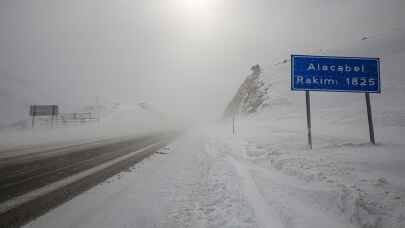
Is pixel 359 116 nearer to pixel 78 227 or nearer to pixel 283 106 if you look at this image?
pixel 283 106

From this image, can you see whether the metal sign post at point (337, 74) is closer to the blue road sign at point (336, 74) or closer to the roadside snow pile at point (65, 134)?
the blue road sign at point (336, 74)

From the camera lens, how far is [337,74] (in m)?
9.97

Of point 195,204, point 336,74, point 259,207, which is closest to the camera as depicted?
point 259,207

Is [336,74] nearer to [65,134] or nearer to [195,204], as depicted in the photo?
[195,204]

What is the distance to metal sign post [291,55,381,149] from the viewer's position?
32.1 feet

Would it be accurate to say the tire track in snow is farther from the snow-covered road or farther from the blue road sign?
the blue road sign

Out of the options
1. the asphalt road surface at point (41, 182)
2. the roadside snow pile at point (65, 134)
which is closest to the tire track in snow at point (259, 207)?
the asphalt road surface at point (41, 182)

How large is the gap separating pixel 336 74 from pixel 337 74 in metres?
0.05

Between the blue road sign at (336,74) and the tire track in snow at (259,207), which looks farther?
the blue road sign at (336,74)

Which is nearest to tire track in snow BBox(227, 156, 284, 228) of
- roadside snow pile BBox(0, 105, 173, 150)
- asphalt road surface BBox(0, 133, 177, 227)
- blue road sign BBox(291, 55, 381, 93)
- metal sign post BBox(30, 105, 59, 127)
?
asphalt road surface BBox(0, 133, 177, 227)

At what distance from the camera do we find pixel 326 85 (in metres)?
10.0

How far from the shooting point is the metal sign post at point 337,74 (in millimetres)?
9773

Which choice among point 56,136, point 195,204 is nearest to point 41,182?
point 195,204

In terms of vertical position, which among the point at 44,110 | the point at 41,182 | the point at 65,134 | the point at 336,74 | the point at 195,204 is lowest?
the point at 195,204
